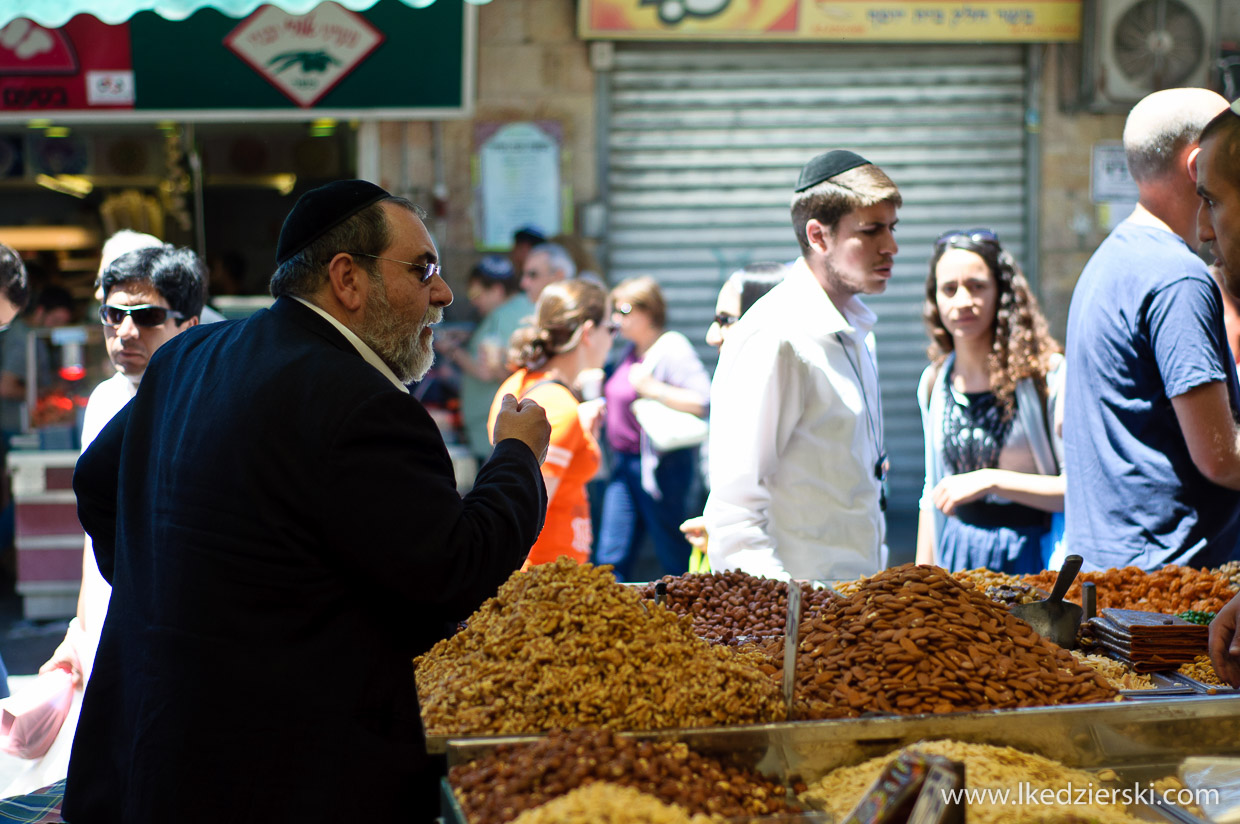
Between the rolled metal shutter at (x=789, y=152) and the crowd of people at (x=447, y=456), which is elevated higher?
the rolled metal shutter at (x=789, y=152)

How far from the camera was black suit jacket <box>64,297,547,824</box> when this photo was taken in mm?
1752

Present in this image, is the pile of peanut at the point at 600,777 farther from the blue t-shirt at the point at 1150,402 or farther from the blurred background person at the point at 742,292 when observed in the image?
the blurred background person at the point at 742,292

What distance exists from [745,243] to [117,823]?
6262 millimetres

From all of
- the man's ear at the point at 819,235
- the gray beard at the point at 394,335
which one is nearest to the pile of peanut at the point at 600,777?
the gray beard at the point at 394,335

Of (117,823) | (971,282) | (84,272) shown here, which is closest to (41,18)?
(117,823)

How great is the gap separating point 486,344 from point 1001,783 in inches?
205

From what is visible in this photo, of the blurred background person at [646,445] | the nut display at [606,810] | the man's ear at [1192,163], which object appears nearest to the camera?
the nut display at [606,810]

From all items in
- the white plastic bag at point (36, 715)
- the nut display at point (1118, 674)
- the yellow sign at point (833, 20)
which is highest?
the yellow sign at point (833, 20)

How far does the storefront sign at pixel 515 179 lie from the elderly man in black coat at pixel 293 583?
5.59 meters

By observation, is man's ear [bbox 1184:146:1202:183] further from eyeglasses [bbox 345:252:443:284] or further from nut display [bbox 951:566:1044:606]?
eyeglasses [bbox 345:252:443:284]

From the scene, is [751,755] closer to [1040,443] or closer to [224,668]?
[224,668]

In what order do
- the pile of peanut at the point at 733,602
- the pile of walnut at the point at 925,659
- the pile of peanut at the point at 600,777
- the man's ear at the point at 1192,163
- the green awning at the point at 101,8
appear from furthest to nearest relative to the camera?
the green awning at the point at 101,8, the man's ear at the point at 1192,163, the pile of peanut at the point at 733,602, the pile of walnut at the point at 925,659, the pile of peanut at the point at 600,777

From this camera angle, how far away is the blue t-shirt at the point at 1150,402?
2.90m

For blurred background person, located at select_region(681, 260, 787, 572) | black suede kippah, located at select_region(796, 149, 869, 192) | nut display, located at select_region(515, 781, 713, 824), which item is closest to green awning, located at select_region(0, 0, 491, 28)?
blurred background person, located at select_region(681, 260, 787, 572)
